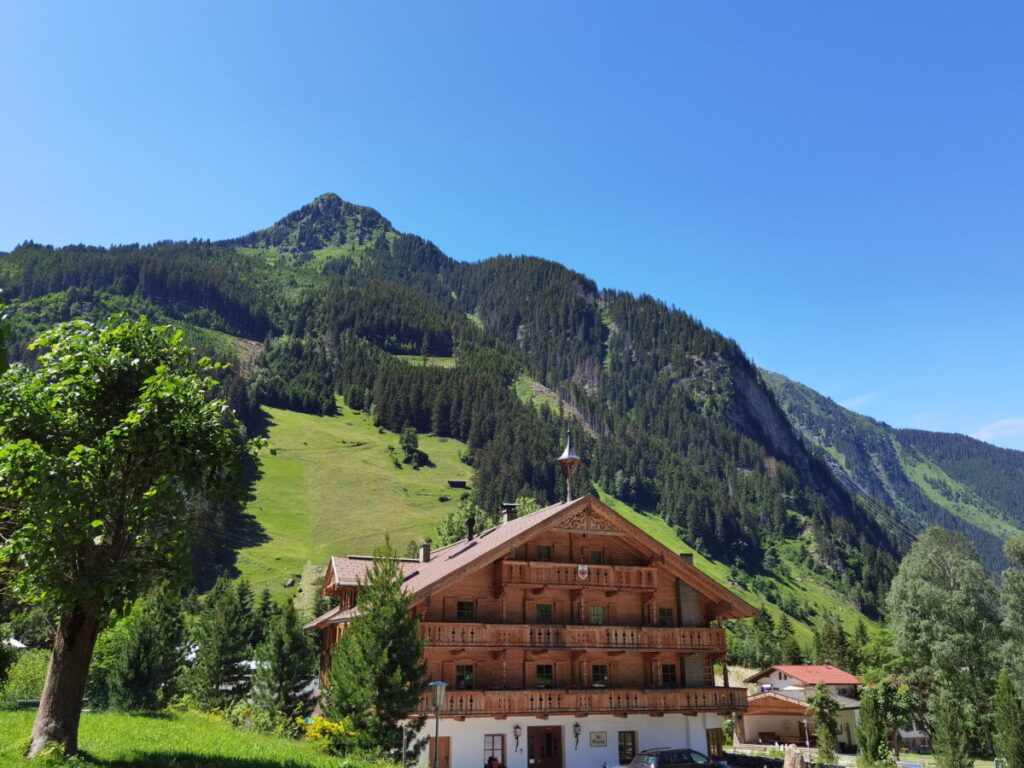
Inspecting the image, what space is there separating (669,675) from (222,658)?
2976cm

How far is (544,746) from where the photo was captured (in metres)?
36.3

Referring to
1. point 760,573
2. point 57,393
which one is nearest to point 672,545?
point 760,573

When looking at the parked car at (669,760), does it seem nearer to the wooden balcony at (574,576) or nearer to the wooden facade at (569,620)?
the wooden facade at (569,620)

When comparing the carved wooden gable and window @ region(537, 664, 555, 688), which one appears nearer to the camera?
window @ region(537, 664, 555, 688)

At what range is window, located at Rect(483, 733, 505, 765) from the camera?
34.6 metres

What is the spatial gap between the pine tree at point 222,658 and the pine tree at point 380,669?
24.6 meters

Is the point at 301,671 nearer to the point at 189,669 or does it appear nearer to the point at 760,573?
the point at 189,669

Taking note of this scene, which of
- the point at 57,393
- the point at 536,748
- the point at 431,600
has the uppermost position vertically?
the point at 57,393

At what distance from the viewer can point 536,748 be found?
118 ft

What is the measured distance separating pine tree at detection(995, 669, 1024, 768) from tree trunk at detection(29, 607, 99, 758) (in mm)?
41551

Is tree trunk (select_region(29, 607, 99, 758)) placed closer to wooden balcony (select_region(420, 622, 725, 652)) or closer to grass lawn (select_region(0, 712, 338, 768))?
grass lawn (select_region(0, 712, 338, 768))

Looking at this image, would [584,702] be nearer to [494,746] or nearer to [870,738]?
[494,746]

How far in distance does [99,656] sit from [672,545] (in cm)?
14528

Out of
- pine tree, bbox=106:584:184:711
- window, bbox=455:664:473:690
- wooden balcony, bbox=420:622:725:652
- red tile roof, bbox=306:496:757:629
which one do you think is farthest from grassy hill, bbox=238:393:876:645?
wooden balcony, bbox=420:622:725:652
